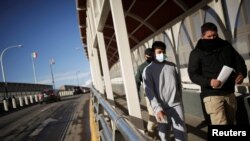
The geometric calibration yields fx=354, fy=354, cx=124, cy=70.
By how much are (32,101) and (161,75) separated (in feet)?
154

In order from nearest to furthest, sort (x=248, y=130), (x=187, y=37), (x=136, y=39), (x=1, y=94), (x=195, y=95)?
1. (x=248, y=130)
2. (x=195, y=95)
3. (x=187, y=37)
4. (x=136, y=39)
5. (x=1, y=94)

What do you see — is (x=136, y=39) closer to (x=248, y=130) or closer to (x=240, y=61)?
(x=240, y=61)

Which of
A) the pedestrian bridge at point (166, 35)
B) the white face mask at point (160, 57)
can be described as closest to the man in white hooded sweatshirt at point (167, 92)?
the white face mask at point (160, 57)

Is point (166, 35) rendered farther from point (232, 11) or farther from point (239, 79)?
point (239, 79)

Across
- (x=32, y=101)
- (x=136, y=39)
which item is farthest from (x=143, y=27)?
(x=32, y=101)

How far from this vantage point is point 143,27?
12.4m

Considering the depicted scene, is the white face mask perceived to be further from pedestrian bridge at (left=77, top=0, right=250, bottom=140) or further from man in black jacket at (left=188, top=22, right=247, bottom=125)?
pedestrian bridge at (left=77, top=0, right=250, bottom=140)

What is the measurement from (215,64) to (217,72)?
11cm

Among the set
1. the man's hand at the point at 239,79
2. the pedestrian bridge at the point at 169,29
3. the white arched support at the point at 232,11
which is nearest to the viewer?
the man's hand at the point at 239,79

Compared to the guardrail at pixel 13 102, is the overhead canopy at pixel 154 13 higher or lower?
higher

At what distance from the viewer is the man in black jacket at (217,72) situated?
4664 millimetres

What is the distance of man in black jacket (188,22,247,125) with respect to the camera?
4664 millimetres

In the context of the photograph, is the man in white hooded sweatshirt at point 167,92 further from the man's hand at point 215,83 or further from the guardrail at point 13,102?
the guardrail at point 13,102

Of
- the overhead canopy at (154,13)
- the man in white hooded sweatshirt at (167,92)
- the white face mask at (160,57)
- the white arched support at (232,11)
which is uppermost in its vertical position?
the overhead canopy at (154,13)
